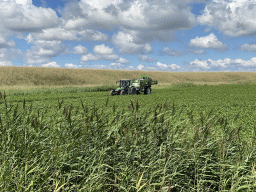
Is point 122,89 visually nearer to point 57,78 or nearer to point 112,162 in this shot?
point 112,162

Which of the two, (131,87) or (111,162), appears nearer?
(111,162)

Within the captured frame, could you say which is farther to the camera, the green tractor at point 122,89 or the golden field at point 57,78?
the golden field at point 57,78

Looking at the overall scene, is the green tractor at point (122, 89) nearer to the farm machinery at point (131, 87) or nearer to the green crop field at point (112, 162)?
the farm machinery at point (131, 87)

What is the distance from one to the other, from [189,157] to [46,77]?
5145 cm

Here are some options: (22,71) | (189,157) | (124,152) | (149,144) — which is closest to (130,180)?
(124,152)

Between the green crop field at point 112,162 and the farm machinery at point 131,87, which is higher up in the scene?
the farm machinery at point 131,87

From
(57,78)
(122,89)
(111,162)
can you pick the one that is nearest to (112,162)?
(111,162)

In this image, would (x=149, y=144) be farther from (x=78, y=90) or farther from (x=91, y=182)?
(x=78, y=90)

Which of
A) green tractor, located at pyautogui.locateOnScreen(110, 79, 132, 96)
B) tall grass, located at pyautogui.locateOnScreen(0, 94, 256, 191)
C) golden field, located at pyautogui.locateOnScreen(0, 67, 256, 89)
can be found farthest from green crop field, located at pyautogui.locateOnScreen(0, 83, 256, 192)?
golden field, located at pyautogui.locateOnScreen(0, 67, 256, 89)

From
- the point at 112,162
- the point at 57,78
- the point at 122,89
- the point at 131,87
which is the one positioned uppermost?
the point at 57,78

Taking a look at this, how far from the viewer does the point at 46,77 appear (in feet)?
166

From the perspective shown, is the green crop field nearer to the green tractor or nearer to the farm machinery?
the green tractor

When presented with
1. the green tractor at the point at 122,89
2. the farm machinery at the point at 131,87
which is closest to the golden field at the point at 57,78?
the farm machinery at the point at 131,87

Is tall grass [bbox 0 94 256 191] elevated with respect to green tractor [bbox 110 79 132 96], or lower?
lower
